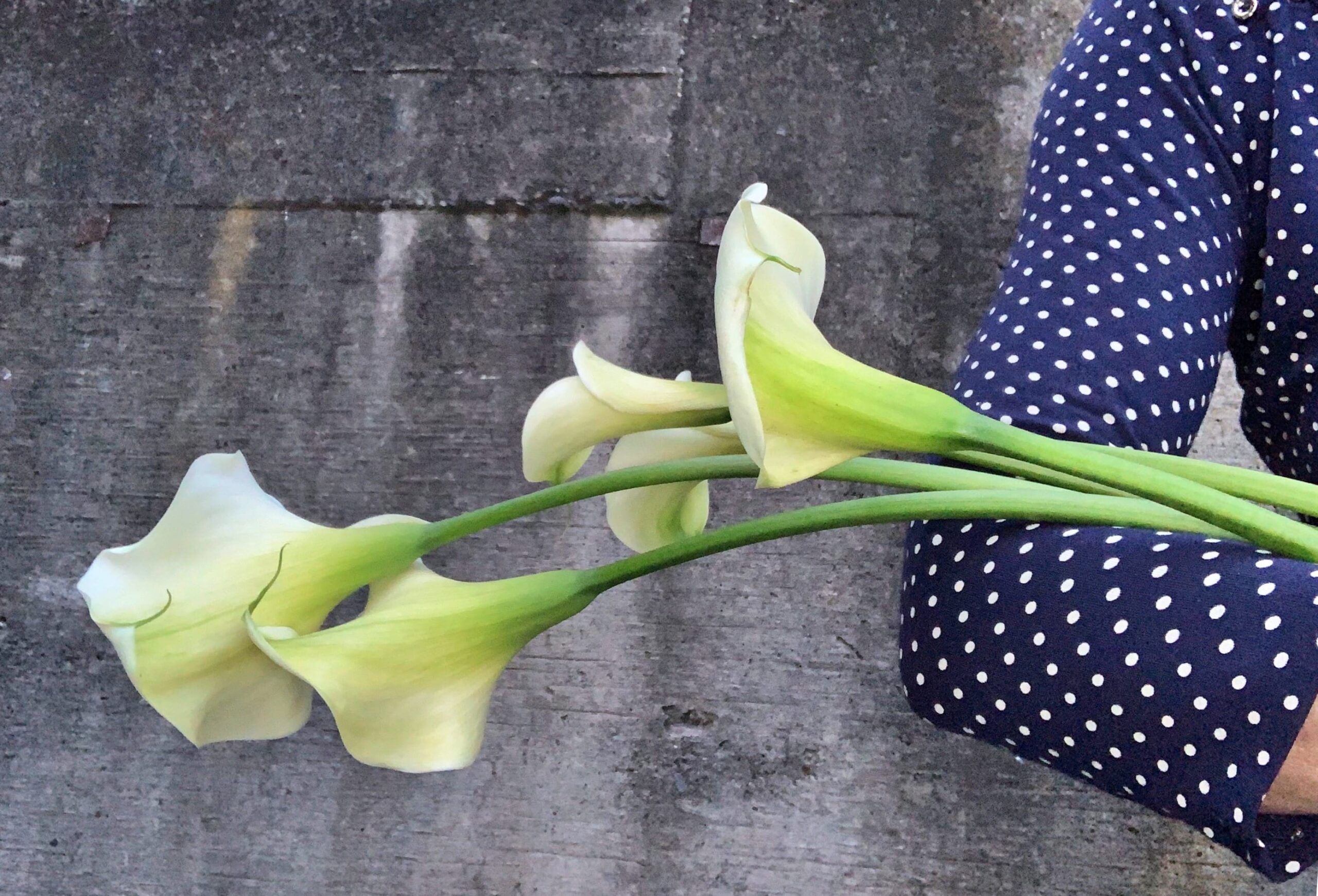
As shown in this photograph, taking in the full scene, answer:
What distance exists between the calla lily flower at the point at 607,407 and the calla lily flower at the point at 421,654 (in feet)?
0.19

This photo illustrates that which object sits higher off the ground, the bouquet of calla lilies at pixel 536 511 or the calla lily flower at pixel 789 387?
the calla lily flower at pixel 789 387

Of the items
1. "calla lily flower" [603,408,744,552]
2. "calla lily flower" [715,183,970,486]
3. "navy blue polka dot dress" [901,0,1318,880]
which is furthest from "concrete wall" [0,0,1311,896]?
"calla lily flower" [715,183,970,486]

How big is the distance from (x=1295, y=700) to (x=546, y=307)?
2.57ft

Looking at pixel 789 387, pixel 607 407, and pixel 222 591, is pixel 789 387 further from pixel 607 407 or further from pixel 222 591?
pixel 222 591

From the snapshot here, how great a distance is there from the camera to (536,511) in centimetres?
37

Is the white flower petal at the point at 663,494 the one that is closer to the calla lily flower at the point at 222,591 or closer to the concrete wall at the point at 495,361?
the calla lily flower at the point at 222,591

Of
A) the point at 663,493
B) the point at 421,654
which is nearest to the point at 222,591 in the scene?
the point at 421,654

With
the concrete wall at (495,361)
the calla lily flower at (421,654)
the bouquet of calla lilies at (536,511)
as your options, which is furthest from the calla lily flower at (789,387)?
the concrete wall at (495,361)

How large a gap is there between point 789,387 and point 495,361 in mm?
750

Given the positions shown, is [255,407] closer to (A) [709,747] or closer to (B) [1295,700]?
(A) [709,747]

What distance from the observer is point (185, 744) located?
3.41 feet

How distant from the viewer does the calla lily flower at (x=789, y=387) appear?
30 cm

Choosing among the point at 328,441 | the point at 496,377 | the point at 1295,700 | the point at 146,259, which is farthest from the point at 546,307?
the point at 1295,700

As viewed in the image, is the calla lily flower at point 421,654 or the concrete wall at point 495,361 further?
the concrete wall at point 495,361
